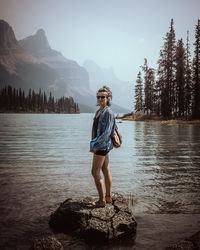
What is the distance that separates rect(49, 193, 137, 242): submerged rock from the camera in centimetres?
408

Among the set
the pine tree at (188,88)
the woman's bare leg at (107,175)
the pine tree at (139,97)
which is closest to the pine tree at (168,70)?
the pine tree at (188,88)

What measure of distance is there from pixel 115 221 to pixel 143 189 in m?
2.73

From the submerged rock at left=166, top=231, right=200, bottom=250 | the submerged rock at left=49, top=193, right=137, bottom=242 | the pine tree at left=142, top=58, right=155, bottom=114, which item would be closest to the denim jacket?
the submerged rock at left=49, top=193, right=137, bottom=242

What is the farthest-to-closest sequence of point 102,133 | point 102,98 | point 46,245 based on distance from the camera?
point 102,98
point 102,133
point 46,245

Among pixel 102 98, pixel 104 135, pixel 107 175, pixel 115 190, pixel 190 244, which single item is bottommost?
pixel 115 190

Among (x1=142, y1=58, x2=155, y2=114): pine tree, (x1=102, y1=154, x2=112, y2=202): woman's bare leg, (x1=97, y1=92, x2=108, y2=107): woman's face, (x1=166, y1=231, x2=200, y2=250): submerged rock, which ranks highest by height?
(x1=142, y1=58, x2=155, y2=114): pine tree

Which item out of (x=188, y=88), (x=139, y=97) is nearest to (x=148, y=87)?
(x=139, y=97)

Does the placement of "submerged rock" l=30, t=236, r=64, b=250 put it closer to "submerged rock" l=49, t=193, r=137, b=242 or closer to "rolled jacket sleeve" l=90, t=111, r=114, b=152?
"submerged rock" l=49, t=193, r=137, b=242

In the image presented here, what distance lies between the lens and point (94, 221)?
4.23m

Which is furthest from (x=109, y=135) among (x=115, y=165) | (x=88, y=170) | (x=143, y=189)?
(x=115, y=165)

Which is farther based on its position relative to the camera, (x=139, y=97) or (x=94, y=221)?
(x=139, y=97)

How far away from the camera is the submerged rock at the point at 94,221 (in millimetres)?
4082

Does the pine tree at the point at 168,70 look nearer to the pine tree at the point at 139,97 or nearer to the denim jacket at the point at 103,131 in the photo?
the pine tree at the point at 139,97

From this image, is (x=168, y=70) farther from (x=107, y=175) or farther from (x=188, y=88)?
(x=107, y=175)
